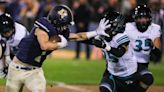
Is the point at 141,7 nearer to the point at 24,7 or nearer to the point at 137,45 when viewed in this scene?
the point at 137,45

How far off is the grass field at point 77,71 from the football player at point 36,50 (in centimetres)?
537

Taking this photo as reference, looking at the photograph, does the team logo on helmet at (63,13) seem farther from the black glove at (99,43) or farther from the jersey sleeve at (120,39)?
the jersey sleeve at (120,39)

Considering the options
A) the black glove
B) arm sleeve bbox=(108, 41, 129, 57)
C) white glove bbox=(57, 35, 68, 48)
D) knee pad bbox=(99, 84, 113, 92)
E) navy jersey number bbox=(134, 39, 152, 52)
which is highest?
white glove bbox=(57, 35, 68, 48)

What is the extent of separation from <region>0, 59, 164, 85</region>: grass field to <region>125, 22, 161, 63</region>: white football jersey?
448 centimetres

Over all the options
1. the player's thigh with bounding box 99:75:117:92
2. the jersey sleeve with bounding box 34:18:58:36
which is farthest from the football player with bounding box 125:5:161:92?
the jersey sleeve with bounding box 34:18:58:36

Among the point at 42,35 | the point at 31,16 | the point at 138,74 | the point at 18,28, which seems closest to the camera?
the point at 42,35

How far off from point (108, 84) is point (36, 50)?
4.07 feet

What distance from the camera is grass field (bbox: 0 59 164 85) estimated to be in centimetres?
1598

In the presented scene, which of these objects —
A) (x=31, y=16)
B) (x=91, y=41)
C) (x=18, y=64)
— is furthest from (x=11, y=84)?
(x=31, y=16)

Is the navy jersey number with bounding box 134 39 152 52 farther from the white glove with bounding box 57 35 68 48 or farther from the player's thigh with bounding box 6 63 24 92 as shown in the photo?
the player's thigh with bounding box 6 63 24 92

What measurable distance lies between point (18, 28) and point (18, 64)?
1.47 m

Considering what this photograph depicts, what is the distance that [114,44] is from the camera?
956cm

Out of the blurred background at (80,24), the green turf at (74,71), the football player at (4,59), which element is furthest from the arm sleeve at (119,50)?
the blurred background at (80,24)

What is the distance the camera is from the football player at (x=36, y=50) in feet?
29.8
